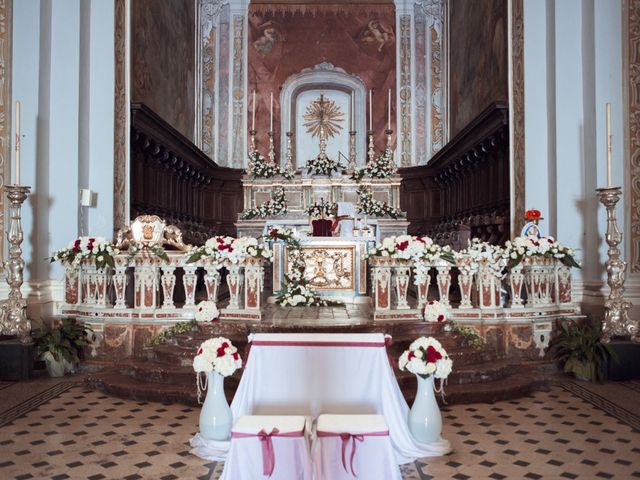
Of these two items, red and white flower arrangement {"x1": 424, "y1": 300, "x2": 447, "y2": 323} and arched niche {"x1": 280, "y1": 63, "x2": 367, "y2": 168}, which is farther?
arched niche {"x1": 280, "y1": 63, "x2": 367, "y2": 168}

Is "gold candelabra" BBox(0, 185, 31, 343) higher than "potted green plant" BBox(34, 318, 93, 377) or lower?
higher

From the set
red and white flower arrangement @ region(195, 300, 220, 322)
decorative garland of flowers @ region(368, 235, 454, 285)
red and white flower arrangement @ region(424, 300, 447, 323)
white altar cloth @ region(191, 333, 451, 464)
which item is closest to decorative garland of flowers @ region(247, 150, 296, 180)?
decorative garland of flowers @ region(368, 235, 454, 285)

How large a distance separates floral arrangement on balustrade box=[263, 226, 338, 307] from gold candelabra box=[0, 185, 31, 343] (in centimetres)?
Answer: 399

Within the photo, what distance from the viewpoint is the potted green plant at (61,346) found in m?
7.65

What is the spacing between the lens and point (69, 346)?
7777 millimetres

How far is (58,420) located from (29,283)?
137 inches

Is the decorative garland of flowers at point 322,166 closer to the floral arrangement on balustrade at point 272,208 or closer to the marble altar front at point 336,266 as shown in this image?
the floral arrangement on balustrade at point 272,208

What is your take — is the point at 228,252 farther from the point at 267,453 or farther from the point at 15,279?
the point at 267,453

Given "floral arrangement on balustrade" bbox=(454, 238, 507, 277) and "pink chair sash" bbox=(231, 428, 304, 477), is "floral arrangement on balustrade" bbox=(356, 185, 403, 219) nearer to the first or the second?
"floral arrangement on balustrade" bbox=(454, 238, 507, 277)

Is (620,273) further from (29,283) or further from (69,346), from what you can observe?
(29,283)

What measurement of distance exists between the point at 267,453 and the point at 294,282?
6.81 meters

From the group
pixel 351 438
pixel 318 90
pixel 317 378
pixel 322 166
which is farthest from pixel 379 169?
pixel 351 438

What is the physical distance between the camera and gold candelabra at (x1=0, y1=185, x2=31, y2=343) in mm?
7566

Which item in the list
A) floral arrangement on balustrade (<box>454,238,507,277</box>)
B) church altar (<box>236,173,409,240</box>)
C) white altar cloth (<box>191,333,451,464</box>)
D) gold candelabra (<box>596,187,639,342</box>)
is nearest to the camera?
white altar cloth (<box>191,333,451,464</box>)
